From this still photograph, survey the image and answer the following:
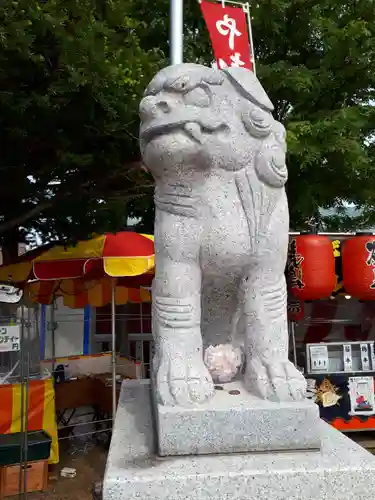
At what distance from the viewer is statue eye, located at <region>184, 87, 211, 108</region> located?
5.94 feet

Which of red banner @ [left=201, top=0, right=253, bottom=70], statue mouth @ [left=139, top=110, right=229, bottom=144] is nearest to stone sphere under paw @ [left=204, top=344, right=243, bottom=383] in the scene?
statue mouth @ [left=139, top=110, right=229, bottom=144]

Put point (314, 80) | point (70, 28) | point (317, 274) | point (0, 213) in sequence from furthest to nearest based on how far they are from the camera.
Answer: point (314, 80) < point (317, 274) < point (0, 213) < point (70, 28)

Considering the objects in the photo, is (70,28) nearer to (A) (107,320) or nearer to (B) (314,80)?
(B) (314,80)

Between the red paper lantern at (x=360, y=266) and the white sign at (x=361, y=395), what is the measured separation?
1.13 meters

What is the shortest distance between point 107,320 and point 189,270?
7882mm

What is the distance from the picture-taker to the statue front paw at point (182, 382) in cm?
162

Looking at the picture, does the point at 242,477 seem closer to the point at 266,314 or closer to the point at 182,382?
the point at 182,382

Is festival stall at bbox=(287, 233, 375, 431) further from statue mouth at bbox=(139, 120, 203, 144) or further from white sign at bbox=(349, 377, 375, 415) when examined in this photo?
statue mouth at bbox=(139, 120, 203, 144)

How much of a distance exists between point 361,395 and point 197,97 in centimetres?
503

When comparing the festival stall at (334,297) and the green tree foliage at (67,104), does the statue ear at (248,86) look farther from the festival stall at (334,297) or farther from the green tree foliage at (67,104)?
the festival stall at (334,297)

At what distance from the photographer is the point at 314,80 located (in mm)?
5512

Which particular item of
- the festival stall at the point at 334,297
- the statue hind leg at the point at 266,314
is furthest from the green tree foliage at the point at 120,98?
the statue hind leg at the point at 266,314

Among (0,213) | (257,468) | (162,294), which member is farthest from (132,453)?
(0,213)

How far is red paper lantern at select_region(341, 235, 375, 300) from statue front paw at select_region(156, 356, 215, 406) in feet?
12.8
